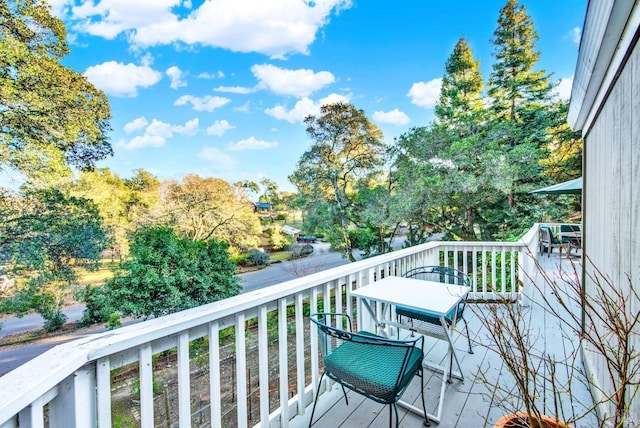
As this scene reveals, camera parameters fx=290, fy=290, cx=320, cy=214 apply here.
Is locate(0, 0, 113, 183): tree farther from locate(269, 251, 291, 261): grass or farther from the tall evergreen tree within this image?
the tall evergreen tree

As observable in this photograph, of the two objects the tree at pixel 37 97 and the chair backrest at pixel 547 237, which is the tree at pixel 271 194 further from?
the chair backrest at pixel 547 237

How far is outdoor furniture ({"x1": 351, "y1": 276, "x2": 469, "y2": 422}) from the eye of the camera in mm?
1882

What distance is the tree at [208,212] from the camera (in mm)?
14781

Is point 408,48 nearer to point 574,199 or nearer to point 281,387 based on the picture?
point 574,199

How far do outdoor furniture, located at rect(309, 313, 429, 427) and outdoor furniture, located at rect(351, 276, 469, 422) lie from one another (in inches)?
10.2

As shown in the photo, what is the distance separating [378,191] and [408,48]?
20.0 feet

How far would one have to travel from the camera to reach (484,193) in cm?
1056

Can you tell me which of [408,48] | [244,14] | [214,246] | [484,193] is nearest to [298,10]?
[244,14]

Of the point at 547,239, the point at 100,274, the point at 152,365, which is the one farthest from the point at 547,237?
the point at 100,274

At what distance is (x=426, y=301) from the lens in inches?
78.5

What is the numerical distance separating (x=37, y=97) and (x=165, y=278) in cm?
717

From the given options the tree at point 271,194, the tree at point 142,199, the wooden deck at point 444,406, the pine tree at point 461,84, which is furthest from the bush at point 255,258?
the wooden deck at point 444,406

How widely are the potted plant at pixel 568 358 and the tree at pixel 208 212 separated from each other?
13.8 metres

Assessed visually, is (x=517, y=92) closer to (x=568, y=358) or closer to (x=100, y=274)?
(x=568, y=358)
